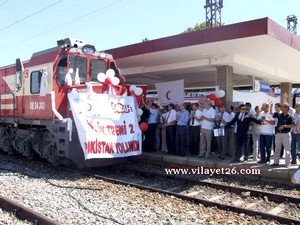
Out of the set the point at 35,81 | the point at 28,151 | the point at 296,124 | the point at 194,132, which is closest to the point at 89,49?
the point at 35,81

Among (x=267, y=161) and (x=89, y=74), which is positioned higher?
(x=89, y=74)

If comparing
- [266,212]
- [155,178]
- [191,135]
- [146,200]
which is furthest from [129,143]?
[266,212]

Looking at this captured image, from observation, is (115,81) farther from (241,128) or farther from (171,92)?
(241,128)

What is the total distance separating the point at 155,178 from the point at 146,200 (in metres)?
2.35

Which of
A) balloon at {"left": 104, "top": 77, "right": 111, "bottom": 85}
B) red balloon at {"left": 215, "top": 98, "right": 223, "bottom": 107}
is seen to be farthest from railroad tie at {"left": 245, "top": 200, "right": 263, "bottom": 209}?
balloon at {"left": 104, "top": 77, "right": 111, "bottom": 85}

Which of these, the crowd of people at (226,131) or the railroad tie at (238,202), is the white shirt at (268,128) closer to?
the crowd of people at (226,131)

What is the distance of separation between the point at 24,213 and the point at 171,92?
800 cm

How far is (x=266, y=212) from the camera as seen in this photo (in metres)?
6.62

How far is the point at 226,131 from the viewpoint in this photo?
11.0m

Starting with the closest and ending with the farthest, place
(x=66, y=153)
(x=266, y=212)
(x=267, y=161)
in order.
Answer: (x=266, y=212)
(x=66, y=153)
(x=267, y=161)

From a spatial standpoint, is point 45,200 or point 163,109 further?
point 163,109

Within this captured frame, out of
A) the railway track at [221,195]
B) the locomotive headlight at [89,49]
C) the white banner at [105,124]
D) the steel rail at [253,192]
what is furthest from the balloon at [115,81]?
the steel rail at [253,192]

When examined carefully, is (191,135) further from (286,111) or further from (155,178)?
(286,111)

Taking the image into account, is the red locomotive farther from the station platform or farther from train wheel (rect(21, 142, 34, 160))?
the station platform
